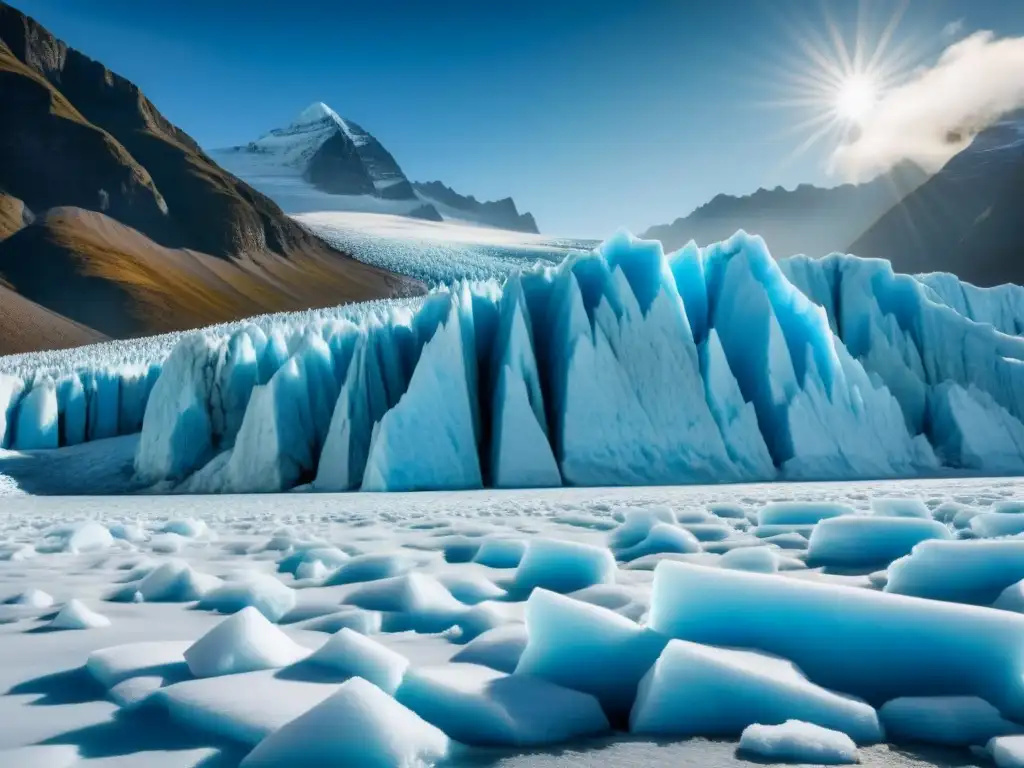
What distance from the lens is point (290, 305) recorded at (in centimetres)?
7219

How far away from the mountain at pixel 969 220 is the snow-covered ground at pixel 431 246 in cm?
3267

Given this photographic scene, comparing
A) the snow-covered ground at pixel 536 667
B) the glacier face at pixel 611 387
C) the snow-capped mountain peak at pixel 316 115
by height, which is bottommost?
the snow-covered ground at pixel 536 667

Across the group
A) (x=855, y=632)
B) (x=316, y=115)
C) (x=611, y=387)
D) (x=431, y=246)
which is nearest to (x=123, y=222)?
(x=431, y=246)

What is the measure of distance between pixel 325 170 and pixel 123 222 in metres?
78.3

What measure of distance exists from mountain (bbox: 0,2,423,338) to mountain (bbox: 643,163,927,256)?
232ft

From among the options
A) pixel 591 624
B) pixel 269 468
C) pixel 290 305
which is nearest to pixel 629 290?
pixel 269 468

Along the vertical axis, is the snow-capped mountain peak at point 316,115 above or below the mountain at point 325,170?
above

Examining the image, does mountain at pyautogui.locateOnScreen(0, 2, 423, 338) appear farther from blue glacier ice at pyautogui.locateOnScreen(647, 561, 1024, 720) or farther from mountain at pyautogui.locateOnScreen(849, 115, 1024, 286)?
blue glacier ice at pyautogui.locateOnScreen(647, 561, 1024, 720)

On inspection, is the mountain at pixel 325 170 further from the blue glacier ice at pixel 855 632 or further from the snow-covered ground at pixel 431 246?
the blue glacier ice at pixel 855 632

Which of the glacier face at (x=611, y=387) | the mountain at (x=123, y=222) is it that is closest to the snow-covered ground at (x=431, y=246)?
the mountain at (x=123, y=222)

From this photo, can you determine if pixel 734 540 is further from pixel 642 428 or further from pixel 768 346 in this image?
pixel 768 346

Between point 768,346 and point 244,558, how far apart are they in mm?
9807

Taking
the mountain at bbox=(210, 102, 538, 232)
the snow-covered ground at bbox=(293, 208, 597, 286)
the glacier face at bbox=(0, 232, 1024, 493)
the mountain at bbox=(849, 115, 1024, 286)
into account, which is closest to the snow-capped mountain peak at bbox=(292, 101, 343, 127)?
the mountain at bbox=(210, 102, 538, 232)

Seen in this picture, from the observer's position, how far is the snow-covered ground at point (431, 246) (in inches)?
2657
